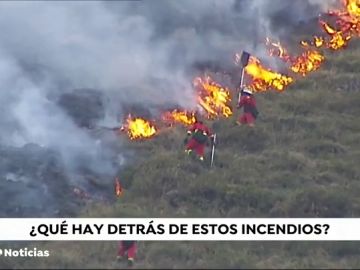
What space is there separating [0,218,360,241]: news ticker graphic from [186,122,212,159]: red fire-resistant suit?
12.9ft

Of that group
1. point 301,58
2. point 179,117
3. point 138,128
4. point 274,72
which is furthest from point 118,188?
point 301,58

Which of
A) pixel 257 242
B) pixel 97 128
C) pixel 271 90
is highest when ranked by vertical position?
pixel 271 90

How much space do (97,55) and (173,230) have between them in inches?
345

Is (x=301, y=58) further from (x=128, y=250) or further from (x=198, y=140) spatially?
(x=128, y=250)

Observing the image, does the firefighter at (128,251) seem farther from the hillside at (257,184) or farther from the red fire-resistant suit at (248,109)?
the red fire-resistant suit at (248,109)

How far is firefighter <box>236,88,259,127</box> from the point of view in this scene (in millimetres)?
23234

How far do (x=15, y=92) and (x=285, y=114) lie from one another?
22.5ft

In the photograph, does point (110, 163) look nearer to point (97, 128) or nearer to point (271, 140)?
point (97, 128)

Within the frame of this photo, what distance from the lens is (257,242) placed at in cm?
1714

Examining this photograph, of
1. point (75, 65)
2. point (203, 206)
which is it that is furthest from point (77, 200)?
point (75, 65)

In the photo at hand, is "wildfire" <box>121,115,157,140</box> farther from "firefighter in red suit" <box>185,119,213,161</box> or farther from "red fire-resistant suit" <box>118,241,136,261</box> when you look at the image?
"red fire-resistant suit" <box>118,241,136,261</box>

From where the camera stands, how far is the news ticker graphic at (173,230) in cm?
1669

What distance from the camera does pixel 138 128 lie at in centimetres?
2284

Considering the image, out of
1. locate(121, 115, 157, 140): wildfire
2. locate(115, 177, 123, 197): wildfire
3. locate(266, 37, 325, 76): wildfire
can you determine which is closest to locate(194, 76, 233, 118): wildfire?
locate(121, 115, 157, 140): wildfire
